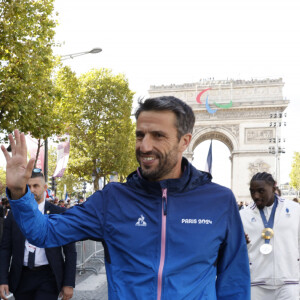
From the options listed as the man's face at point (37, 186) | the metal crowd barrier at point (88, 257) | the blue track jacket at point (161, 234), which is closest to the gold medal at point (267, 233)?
the man's face at point (37, 186)

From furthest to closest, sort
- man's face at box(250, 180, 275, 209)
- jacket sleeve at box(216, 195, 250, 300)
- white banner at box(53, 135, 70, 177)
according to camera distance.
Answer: white banner at box(53, 135, 70, 177) → man's face at box(250, 180, 275, 209) → jacket sleeve at box(216, 195, 250, 300)

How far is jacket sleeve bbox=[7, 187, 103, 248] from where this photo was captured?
2.03 m

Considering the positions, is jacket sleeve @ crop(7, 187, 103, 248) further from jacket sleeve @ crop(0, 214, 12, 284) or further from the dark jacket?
jacket sleeve @ crop(0, 214, 12, 284)

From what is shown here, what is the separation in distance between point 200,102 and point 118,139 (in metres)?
→ 21.2

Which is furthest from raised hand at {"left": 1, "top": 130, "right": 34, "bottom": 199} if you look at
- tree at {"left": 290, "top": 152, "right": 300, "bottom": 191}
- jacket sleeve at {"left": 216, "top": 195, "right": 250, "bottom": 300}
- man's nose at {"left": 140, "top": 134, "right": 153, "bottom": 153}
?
tree at {"left": 290, "top": 152, "right": 300, "bottom": 191}

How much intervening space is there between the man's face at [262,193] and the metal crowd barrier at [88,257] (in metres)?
6.50

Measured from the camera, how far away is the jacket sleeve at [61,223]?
79.8 inches

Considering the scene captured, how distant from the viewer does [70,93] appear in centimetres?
2295

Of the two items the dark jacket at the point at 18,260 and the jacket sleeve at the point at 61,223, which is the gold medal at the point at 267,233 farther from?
the jacket sleeve at the point at 61,223

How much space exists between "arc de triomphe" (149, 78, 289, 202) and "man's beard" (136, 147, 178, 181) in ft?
153

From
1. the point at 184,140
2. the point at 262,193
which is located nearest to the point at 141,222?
the point at 184,140

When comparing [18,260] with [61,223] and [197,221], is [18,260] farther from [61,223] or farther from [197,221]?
[197,221]

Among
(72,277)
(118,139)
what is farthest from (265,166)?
(72,277)

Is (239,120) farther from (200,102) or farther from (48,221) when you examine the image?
(48,221)
